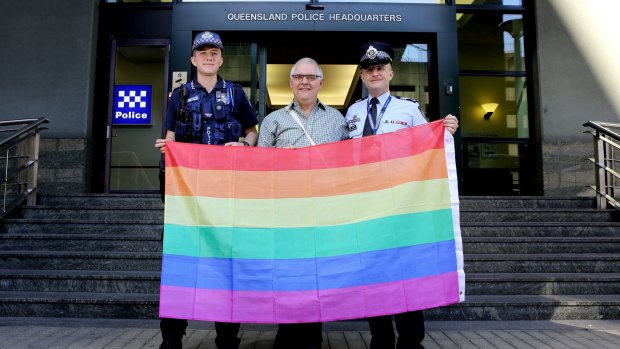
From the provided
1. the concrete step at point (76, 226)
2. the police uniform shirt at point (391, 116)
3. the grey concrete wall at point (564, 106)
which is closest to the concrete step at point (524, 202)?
the grey concrete wall at point (564, 106)

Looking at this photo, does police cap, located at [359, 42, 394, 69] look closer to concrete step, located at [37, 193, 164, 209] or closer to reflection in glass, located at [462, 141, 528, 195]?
concrete step, located at [37, 193, 164, 209]

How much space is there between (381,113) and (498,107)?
19.6 ft

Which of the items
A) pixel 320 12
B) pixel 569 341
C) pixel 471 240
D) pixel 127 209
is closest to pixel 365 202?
pixel 569 341

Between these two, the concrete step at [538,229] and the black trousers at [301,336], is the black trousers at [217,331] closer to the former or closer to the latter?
the black trousers at [301,336]

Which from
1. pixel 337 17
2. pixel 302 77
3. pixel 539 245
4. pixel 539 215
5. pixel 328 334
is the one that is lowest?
pixel 328 334

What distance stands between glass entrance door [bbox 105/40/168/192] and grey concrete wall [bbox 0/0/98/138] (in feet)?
1.73

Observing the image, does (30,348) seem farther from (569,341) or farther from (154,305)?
(569,341)

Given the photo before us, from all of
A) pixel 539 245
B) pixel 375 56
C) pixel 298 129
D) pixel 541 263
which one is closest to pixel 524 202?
pixel 539 245

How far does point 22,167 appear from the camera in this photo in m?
6.14

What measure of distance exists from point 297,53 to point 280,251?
6.69 m

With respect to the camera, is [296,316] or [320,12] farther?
[320,12]

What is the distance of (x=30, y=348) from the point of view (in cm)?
328

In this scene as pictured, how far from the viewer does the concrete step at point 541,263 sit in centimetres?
491

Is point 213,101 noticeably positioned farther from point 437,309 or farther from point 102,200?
point 102,200
